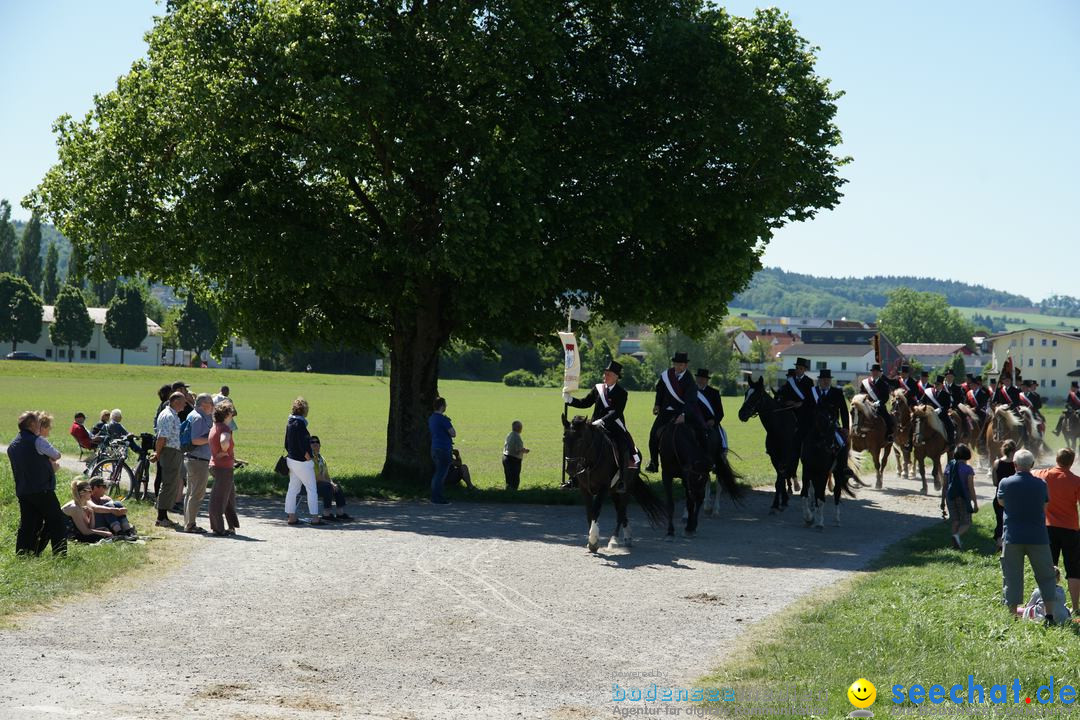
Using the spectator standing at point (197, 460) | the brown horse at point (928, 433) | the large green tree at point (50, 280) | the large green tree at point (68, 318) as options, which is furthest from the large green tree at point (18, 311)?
the spectator standing at point (197, 460)

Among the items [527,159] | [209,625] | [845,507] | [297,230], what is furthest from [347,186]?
[209,625]

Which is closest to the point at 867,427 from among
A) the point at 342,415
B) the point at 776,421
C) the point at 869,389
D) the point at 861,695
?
the point at 869,389

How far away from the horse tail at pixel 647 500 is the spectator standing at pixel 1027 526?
5.85 m

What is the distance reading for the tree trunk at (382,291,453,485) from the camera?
81.4 ft

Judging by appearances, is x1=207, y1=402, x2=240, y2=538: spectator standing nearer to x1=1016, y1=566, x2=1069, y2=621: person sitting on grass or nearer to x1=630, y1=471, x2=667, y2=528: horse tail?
x1=630, y1=471, x2=667, y2=528: horse tail

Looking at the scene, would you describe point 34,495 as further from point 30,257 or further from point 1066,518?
point 30,257

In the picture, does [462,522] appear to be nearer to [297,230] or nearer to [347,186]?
[297,230]

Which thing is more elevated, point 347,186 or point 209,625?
point 347,186

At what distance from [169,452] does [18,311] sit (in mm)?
115383

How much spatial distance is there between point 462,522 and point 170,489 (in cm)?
486

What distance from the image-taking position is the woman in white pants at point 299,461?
17953 mm

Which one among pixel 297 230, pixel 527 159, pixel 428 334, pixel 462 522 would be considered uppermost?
pixel 527 159

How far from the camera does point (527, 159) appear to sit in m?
20.5

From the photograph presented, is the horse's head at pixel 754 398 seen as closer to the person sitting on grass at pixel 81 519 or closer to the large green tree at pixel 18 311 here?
the person sitting on grass at pixel 81 519
